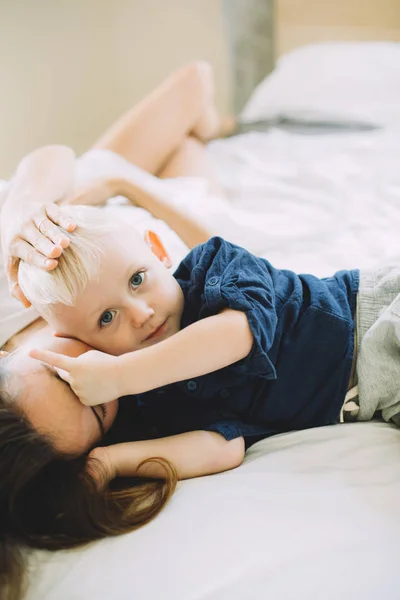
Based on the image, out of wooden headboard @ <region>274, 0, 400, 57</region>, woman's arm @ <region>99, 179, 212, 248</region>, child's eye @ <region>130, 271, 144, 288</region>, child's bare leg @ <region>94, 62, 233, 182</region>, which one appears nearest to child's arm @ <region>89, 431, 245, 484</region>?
child's eye @ <region>130, 271, 144, 288</region>

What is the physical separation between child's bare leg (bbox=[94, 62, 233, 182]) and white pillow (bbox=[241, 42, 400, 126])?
358mm

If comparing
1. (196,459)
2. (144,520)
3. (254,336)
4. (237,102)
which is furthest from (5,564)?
(237,102)

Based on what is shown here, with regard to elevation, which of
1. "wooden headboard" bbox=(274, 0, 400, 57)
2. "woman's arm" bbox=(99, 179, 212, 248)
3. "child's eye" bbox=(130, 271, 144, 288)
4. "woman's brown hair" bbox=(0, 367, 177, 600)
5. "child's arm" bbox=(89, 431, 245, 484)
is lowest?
"child's arm" bbox=(89, 431, 245, 484)

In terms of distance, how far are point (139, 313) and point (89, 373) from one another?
0.11 metres

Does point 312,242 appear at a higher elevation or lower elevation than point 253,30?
lower

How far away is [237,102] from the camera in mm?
2549

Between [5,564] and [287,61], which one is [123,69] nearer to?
[287,61]

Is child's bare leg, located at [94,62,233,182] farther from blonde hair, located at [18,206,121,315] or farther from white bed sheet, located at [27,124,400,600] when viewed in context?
white bed sheet, located at [27,124,400,600]

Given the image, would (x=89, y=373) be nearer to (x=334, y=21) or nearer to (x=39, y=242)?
(x=39, y=242)

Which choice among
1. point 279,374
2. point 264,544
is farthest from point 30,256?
point 264,544

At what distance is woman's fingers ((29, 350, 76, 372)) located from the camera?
79 centimetres

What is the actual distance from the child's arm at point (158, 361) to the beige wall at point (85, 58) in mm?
1391

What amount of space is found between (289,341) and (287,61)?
1605 millimetres

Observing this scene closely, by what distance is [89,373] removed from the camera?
2.54ft
